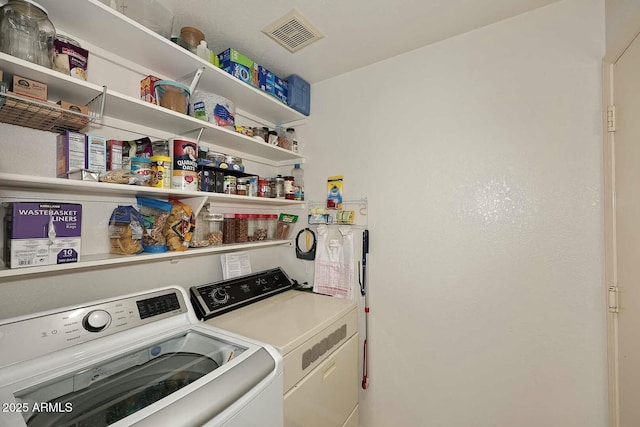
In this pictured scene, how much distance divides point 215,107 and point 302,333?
130 cm

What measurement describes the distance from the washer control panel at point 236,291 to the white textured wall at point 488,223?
72 cm

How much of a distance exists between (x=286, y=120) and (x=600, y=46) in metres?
1.83

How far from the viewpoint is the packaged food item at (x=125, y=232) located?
3.90 feet

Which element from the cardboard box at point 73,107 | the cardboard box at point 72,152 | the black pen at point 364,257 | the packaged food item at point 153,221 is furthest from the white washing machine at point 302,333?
the cardboard box at point 73,107

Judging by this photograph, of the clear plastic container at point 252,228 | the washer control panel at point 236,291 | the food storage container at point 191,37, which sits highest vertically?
the food storage container at point 191,37

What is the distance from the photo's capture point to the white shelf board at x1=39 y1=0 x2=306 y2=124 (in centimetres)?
99

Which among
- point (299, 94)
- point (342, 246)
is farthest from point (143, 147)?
point (342, 246)

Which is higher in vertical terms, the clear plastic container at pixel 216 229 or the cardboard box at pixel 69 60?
the cardboard box at pixel 69 60

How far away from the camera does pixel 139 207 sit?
4.33 feet

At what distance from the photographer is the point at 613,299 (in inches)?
44.3

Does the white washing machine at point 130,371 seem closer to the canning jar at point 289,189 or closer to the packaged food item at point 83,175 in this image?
the packaged food item at point 83,175

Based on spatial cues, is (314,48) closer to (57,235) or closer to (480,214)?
(480,214)

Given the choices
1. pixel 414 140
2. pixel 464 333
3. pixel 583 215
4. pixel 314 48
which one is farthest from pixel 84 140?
pixel 583 215

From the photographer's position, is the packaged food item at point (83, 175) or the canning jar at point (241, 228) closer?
the packaged food item at point (83, 175)
